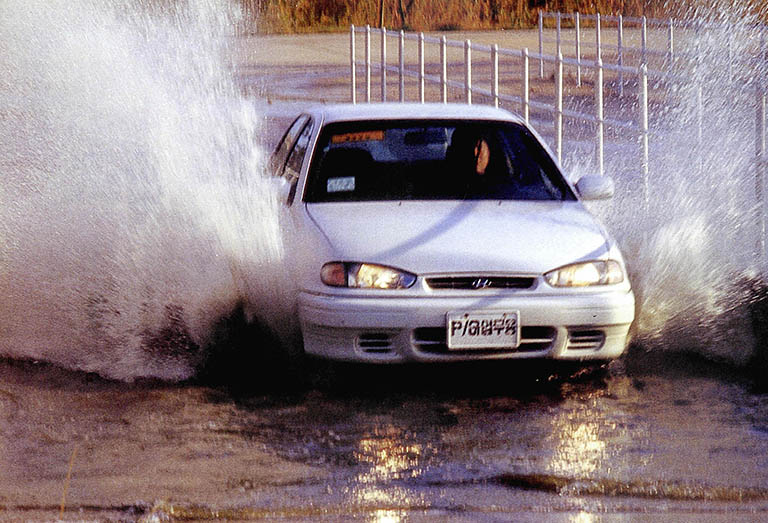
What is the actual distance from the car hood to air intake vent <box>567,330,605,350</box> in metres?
0.33

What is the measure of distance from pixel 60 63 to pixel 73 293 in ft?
21.0

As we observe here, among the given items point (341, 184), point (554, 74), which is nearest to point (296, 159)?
point (341, 184)

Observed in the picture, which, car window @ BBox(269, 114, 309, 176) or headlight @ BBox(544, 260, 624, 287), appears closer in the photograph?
headlight @ BBox(544, 260, 624, 287)

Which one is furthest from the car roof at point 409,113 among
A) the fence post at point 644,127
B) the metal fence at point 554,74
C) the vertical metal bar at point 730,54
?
the vertical metal bar at point 730,54

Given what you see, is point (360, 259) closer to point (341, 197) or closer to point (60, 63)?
point (341, 197)

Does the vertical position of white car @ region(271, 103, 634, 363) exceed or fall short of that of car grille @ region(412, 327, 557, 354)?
it exceeds it

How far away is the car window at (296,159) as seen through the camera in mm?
7675

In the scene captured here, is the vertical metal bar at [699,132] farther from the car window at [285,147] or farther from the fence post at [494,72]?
the car window at [285,147]

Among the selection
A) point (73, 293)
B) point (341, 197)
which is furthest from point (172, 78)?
point (341, 197)

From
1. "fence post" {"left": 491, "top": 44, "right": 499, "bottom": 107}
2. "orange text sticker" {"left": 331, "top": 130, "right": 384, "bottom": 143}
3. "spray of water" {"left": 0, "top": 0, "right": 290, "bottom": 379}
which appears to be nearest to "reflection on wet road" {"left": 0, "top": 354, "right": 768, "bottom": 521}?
"spray of water" {"left": 0, "top": 0, "right": 290, "bottom": 379}

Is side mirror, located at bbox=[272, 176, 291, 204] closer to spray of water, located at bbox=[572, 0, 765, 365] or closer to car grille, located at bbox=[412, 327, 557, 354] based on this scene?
car grille, located at bbox=[412, 327, 557, 354]

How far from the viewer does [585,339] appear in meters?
6.56

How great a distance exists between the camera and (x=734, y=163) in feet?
40.6

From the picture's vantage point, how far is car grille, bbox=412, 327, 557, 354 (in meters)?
6.37
